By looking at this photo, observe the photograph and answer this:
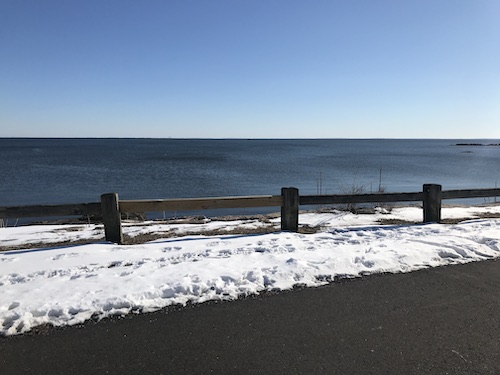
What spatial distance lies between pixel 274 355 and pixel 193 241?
356 cm

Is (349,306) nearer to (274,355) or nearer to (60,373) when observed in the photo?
(274,355)

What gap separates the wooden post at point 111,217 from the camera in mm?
6469

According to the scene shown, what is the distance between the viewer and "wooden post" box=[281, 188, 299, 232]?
724 cm

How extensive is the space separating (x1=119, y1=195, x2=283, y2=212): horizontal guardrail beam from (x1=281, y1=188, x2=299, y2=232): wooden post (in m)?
0.12

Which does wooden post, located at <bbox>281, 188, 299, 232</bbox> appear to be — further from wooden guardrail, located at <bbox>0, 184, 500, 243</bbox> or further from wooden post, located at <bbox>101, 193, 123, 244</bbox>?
wooden post, located at <bbox>101, 193, 123, 244</bbox>

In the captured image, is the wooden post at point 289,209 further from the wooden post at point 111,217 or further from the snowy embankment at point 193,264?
the wooden post at point 111,217

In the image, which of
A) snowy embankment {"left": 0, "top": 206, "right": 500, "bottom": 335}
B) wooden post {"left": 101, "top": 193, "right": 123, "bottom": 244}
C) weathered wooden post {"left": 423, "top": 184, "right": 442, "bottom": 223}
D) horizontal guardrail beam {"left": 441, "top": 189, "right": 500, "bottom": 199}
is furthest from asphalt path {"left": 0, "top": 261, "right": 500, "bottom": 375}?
horizontal guardrail beam {"left": 441, "top": 189, "right": 500, "bottom": 199}

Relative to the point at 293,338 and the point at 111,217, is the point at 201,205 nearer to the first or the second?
the point at 111,217

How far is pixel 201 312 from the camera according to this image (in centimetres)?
393

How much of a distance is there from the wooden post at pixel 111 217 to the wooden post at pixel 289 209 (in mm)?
3032

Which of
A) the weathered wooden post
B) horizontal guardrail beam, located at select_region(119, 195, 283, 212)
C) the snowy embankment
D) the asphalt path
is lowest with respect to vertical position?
the asphalt path

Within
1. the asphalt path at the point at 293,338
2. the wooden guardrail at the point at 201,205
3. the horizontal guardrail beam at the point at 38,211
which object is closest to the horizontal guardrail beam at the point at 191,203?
the wooden guardrail at the point at 201,205

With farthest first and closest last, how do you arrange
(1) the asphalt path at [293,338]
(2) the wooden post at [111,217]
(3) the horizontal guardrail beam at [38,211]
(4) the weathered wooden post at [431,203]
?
(4) the weathered wooden post at [431,203]
(2) the wooden post at [111,217]
(3) the horizontal guardrail beam at [38,211]
(1) the asphalt path at [293,338]

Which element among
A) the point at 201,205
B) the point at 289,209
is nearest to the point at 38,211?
the point at 201,205
